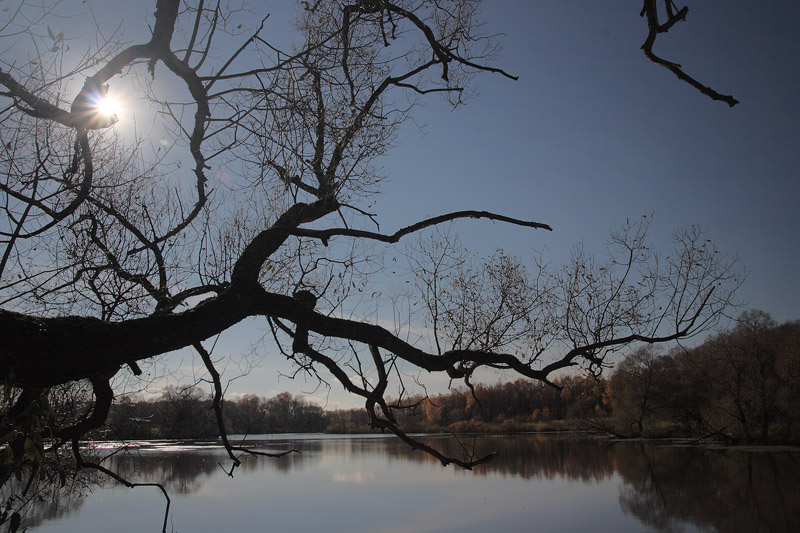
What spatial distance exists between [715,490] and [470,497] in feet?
21.8

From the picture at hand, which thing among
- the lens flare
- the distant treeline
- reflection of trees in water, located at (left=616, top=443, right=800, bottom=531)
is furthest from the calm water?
the lens flare

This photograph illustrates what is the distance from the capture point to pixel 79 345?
6.86ft

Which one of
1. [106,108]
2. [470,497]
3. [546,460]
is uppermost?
[106,108]

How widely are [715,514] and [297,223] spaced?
13.1m

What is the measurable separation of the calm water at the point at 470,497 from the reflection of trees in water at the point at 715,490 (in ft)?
0.12

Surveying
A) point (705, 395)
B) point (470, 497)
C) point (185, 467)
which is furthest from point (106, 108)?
point (705, 395)

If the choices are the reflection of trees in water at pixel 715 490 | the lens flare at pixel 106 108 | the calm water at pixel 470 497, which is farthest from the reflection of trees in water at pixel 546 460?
the lens flare at pixel 106 108

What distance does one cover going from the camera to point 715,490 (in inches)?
564

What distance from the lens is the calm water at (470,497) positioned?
11906 mm

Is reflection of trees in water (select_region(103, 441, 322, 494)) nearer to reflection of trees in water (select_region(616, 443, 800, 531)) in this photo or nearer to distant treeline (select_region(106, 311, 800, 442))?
distant treeline (select_region(106, 311, 800, 442))

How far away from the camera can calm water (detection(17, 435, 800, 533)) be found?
39.1ft

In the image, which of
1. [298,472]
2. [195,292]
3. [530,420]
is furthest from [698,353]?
[195,292]

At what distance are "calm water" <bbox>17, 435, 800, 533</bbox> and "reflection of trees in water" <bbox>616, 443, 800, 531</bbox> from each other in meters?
0.04

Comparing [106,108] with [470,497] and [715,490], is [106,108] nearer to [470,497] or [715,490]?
[470,497]
